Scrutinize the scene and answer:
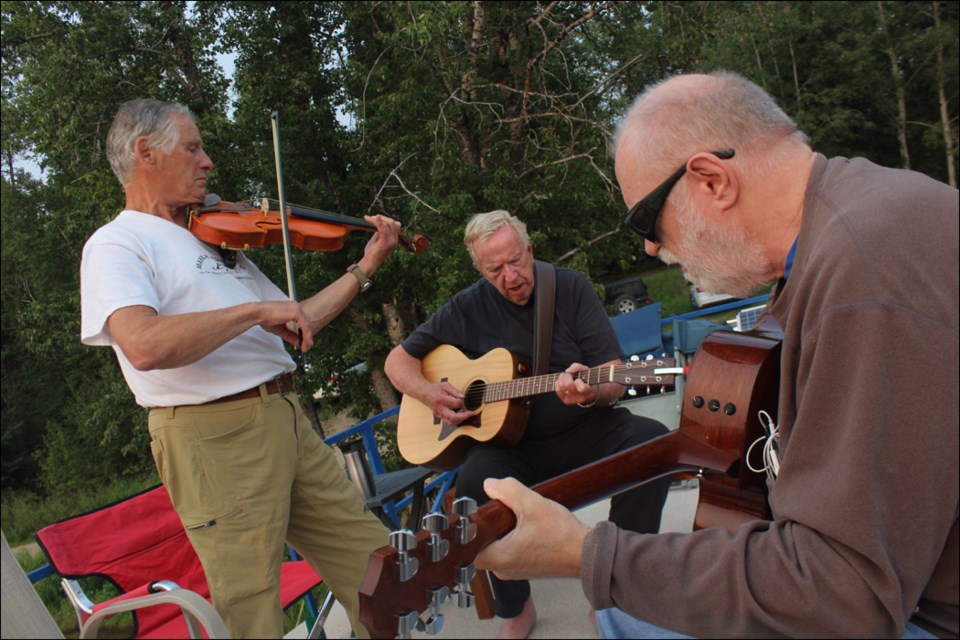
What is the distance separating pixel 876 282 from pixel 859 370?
0.39 feet

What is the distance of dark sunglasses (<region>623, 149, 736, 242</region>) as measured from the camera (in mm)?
1216

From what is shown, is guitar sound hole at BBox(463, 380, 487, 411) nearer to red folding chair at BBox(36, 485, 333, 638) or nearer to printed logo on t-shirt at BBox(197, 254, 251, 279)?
red folding chair at BBox(36, 485, 333, 638)

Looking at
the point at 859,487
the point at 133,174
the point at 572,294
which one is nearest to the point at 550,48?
the point at 572,294

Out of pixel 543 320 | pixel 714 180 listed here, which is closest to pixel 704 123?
pixel 714 180

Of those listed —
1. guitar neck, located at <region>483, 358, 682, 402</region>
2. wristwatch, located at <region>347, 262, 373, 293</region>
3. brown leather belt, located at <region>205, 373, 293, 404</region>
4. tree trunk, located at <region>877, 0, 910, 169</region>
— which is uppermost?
tree trunk, located at <region>877, 0, 910, 169</region>

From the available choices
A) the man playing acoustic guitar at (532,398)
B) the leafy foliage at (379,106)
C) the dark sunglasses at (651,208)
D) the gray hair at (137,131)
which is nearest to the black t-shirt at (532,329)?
the man playing acoustic guitar at (532,398)

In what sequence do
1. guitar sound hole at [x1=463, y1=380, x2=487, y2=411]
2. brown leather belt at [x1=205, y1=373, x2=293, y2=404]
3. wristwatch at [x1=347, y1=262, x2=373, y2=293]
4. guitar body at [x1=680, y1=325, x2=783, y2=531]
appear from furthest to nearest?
guitar sound hole at [x1=463, y1=380, x2=487, y2=411], wristwatch at [x1=347, y1=262, x2=373, y2=293], brown leather belt at [x1=205, y1=373, x2=293, y2=404], guitar body at [x1=680, y1=325, x2=783, y2=531]

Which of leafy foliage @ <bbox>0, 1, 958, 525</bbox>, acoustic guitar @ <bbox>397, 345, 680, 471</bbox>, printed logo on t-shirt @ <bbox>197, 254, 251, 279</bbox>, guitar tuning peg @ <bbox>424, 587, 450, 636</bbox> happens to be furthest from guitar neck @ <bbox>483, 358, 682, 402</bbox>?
leafy foliage @ <bbox>0, 1, 958, 525</bbox>

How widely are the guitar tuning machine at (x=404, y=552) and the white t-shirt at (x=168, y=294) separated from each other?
1.28 metres

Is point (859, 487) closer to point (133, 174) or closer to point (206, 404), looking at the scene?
point (206, 404)

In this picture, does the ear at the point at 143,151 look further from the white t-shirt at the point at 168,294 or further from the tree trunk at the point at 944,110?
the tree trunk at the point at 944,110

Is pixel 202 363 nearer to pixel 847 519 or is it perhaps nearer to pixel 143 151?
pixel 143 151

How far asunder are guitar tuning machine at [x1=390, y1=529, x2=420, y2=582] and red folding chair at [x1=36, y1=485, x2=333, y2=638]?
1549 millimetres

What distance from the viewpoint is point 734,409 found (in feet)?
4.52
